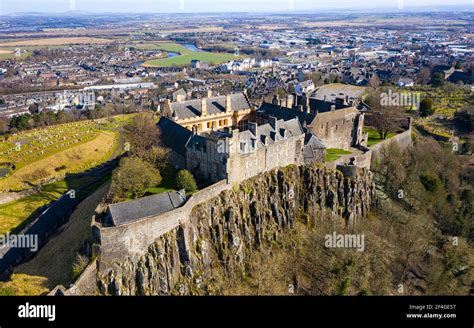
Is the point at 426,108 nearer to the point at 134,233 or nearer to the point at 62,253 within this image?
the point at 134,233

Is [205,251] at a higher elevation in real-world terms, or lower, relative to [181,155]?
lower

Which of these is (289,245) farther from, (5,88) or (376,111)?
(5,88)

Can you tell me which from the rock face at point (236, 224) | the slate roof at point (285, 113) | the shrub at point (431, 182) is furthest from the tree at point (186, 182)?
the shrub at point (431, 182)

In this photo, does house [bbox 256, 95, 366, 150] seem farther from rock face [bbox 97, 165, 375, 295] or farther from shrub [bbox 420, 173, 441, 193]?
shrub [bbox 420, 173, 441, 193]

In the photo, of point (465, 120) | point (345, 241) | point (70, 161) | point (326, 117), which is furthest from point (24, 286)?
point (465, 120)
